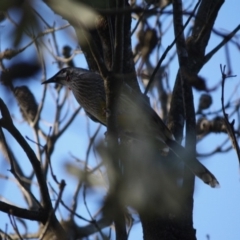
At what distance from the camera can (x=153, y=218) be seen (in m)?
3.60

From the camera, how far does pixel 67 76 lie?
19.4ft

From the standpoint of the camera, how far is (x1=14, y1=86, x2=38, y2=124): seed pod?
4661 mm

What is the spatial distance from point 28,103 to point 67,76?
2.22 feet

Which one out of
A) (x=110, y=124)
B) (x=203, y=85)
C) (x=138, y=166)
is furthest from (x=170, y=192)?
(x=203, y=85)

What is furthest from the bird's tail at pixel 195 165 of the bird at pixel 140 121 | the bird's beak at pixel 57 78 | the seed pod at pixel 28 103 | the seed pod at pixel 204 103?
the bird's beak at pixel 57 78

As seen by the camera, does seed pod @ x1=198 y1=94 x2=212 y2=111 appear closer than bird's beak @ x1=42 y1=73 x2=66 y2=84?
No

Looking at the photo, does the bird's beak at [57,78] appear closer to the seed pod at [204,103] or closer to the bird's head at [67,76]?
the bird's head at [67,76]

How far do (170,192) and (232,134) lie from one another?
2.92ft

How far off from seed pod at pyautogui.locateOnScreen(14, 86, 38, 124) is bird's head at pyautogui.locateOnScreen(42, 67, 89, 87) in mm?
342

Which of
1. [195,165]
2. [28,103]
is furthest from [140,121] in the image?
[28,103]

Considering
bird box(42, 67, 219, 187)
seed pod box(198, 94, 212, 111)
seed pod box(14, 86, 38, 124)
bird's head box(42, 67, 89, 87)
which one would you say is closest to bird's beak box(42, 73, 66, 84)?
bird's head box(42, 67, 89, 87)

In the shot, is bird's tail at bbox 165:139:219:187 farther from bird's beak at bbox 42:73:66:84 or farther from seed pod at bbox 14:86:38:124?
bird's beak at bbox 42:73:66:84

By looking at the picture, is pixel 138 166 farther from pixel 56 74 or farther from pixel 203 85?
pixel 56 74

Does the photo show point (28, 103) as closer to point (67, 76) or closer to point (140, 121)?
point (67, 76)
